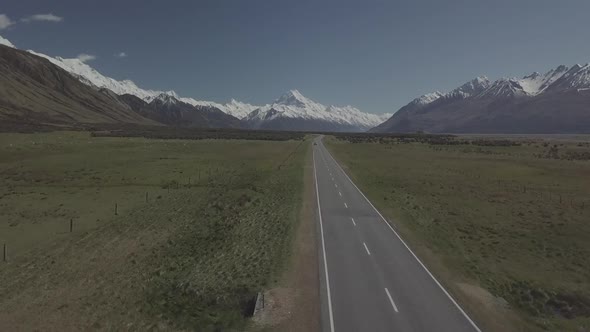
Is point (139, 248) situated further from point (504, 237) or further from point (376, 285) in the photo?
point (504, 237)

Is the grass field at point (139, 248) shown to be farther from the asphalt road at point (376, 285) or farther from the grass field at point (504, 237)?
the grass field at point (504, 237)

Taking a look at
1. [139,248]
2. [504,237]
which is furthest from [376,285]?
[139,248]

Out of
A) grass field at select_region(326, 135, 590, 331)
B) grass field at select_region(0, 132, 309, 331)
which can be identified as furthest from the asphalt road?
grass field at select_region(0, 132, 309, 331)

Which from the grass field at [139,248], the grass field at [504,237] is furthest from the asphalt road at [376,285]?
the grass field at [139,248]

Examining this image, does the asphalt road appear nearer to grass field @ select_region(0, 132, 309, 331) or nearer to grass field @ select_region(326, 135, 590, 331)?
grass field @ select_region(326, 135, 590, 331)

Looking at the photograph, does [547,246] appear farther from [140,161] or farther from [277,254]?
[140,161]

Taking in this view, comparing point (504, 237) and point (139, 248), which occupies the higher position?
point (504, 237)
